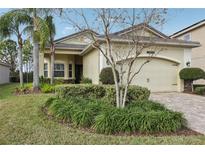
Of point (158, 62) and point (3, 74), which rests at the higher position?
point (158, 62)

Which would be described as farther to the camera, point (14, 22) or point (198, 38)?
point (198, 38)

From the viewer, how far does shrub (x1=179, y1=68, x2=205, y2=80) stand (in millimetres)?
14273

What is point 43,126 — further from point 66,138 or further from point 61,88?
point 61,88

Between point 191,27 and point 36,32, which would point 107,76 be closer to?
point 36,32

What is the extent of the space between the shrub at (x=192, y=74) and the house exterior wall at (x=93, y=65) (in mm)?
5884

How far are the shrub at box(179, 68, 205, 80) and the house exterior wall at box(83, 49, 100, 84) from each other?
588cm

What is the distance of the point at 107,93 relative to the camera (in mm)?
8742

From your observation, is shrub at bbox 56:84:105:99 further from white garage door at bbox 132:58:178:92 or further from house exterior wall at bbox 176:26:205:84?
house exterior wall at bbox 176:26:205:84

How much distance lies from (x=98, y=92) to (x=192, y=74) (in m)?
8.03

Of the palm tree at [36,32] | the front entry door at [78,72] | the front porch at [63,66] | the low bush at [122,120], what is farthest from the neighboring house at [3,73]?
the low bush at [122,120]

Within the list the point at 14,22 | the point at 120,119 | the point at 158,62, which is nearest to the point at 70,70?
the point at 14,22

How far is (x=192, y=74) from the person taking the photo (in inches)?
563
